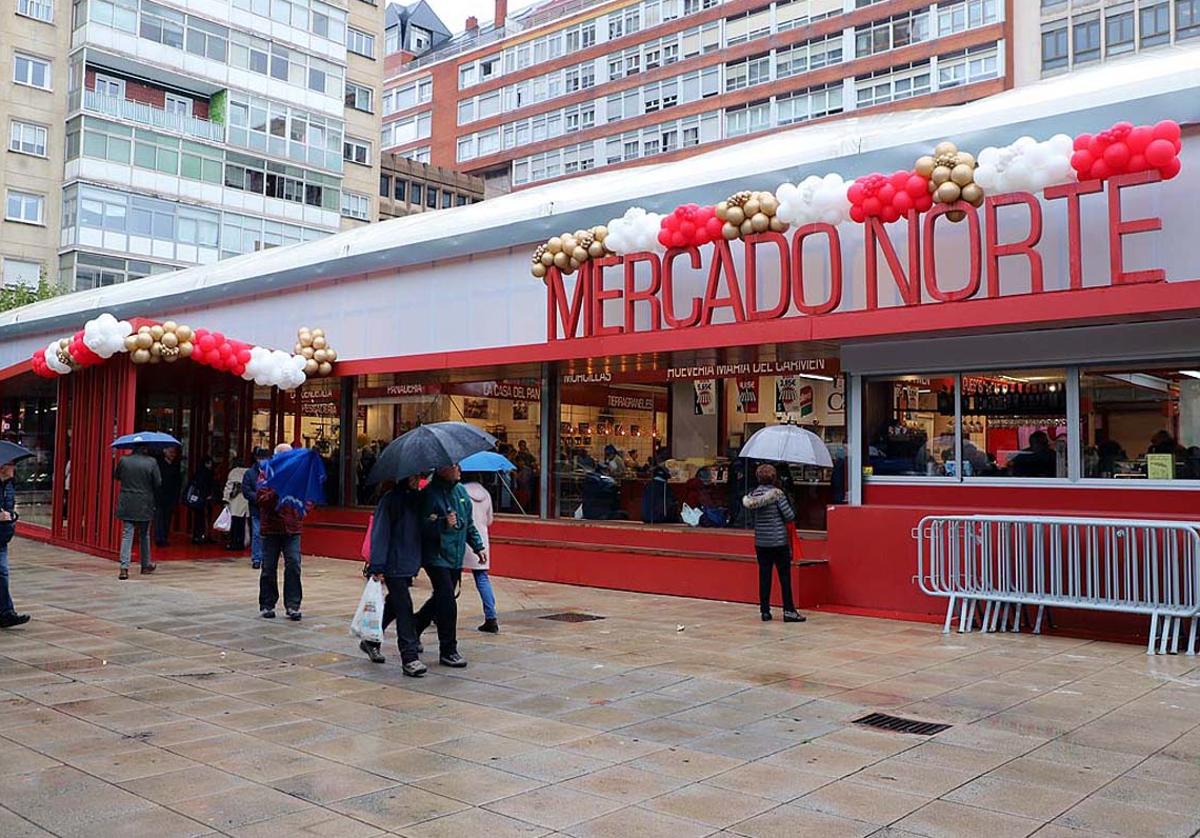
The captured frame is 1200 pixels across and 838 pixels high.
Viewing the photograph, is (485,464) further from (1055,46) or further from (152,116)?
(1055,46)

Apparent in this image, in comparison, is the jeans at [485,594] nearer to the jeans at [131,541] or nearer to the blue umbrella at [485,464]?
the blue umbrella at [485,464]

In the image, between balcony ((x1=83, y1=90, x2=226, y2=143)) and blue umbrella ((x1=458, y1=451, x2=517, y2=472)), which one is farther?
balcony ((x1=83, y1=90, x2=226, y2=143))

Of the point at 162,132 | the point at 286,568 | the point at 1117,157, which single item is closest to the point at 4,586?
the point at 286,568

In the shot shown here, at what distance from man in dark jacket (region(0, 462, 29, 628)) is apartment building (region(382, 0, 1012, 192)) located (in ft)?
144

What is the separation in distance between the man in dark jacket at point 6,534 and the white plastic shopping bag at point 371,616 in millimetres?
3744

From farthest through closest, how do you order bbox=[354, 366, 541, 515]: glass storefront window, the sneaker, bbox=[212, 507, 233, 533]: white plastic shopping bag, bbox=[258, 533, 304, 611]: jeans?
bbox=[212, 507, 233, 533]: white plastic shopping bag
bbox=[354, 366, 541, 515]: glass storefront window
bbox=[258, 533, 304, 611]: jeans
the sneaker

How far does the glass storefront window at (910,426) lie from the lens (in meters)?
11.1

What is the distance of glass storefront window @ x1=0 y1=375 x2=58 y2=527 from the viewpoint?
1980cm

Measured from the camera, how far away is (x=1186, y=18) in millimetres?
40906

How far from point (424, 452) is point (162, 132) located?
40.7m

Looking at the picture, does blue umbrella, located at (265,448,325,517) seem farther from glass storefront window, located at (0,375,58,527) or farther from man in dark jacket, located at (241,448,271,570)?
glass storefront window, located at (0,375,58,527)

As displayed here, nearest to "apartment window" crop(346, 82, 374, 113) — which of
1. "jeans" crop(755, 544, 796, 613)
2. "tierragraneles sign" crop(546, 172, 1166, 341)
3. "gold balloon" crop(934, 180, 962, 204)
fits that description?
"tierragraneles sign" crop(546, 172, 1166, 341)

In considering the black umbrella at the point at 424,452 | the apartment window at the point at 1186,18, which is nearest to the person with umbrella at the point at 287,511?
the black umbrella at the point at 424,452

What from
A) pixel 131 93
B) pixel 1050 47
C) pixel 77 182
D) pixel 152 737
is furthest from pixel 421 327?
pixel 1050 47
